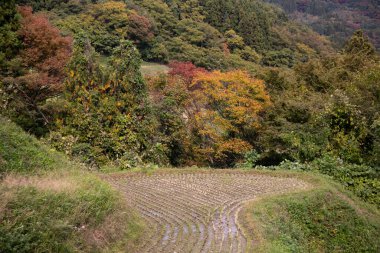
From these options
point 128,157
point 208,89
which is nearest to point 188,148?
point 208,89

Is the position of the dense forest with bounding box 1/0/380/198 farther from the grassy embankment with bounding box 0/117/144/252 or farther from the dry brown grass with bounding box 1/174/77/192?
the dry brown grass with bounding box 1/174/77/192

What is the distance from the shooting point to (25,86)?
18.0 meters

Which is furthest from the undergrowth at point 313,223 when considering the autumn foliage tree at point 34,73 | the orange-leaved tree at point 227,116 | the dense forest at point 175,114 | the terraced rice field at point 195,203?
the autumn foliage tree at point 34,73

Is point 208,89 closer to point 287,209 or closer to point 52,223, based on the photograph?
point 287,209

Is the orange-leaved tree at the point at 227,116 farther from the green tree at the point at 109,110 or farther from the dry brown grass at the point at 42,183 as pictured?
the dry brown grass at the point at 42,183

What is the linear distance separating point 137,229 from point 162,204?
265cm

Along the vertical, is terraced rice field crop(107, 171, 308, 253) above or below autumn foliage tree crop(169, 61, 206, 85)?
below

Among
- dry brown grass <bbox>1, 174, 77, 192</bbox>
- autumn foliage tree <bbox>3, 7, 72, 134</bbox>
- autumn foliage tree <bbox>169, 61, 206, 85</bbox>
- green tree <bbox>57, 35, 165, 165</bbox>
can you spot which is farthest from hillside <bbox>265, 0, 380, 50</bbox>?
dry brown grass <bbox>1, 174, 77, 192</bbox>

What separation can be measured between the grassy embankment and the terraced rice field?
731 mm

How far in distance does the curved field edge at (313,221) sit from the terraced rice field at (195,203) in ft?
1.50

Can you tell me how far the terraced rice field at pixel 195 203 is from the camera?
791cm

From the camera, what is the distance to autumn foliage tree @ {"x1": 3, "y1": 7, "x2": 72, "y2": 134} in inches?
701

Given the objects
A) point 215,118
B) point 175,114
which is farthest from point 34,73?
point 215,118

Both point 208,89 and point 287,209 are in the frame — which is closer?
point 287,209
